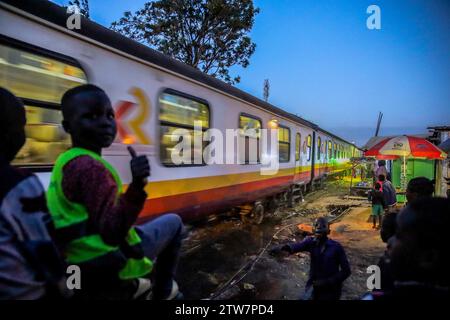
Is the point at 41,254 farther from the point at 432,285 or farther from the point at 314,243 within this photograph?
the point at 314,243

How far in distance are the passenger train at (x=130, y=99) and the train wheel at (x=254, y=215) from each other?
57 centimetres

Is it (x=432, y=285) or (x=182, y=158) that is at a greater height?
(x=182, y=158)

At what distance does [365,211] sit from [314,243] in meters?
8.29

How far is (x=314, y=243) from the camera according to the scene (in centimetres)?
311

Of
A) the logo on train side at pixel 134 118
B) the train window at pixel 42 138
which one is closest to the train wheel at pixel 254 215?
the logo on train side at pixel 134 118

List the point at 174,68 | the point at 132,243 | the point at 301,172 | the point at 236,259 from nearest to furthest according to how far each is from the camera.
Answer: the point at 132,243, the point at 174,68, the point at 236,259, the point at 301,172

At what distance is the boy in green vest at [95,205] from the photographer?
1.38 meters

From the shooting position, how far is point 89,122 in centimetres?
156

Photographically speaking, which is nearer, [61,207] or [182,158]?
[61,207]

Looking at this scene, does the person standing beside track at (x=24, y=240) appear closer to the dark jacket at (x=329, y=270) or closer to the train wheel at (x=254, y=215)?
the dark jacket at (x=329, y=270)

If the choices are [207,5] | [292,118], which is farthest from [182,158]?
[207,5]

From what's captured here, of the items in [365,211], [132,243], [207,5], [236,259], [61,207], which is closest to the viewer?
[61,207]

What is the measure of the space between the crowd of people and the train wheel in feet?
21.4

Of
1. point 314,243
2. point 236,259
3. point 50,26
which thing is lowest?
point 236,259
